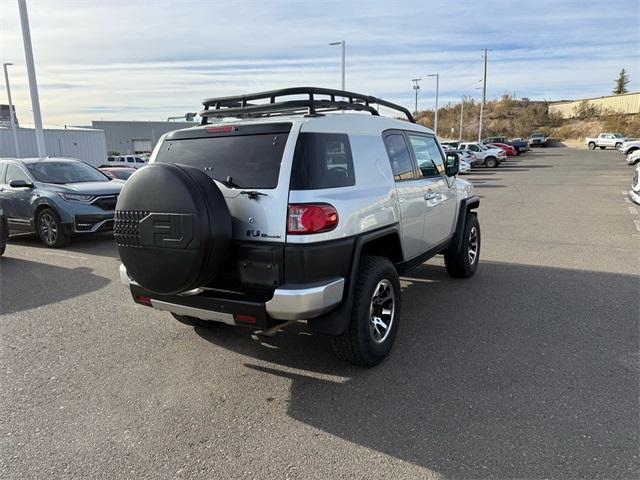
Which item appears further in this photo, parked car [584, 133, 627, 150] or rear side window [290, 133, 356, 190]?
parked car [584, 133, 627, 150]

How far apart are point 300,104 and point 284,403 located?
2.27 metres

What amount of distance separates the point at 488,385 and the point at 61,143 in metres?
34.8

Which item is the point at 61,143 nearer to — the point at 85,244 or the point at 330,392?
the point at 85,244

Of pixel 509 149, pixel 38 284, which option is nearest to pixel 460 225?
pixel 38 284

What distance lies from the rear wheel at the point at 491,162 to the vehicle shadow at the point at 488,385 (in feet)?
99.5

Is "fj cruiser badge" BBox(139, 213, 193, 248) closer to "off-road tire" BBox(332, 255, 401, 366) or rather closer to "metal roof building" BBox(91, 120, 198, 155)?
"off-road tire" BBox(332, 255, 401, 366)

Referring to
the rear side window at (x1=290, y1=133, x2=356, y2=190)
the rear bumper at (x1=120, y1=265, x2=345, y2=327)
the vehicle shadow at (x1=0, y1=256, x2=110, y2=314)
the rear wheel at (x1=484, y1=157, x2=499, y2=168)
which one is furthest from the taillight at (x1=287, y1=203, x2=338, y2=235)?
the rear wheel at (x1=484, y1=157, x2=499, y2=168)

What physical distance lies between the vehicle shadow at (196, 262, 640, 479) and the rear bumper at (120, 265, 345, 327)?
2.21 ft

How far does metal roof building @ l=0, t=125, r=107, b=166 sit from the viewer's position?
100ft

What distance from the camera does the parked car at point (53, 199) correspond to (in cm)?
841

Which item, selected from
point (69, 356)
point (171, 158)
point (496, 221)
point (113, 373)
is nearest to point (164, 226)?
point (171, 158)

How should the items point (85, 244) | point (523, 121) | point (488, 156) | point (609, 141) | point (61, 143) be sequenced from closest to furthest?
point (85, 244), point (61, 143), point (488, 156), point (609, 141), point (523, 121)

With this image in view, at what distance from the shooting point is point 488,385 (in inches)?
134

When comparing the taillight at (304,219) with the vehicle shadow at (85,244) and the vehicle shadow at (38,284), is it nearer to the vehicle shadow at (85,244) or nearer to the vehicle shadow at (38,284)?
the vehicle shadow at (38,284)
